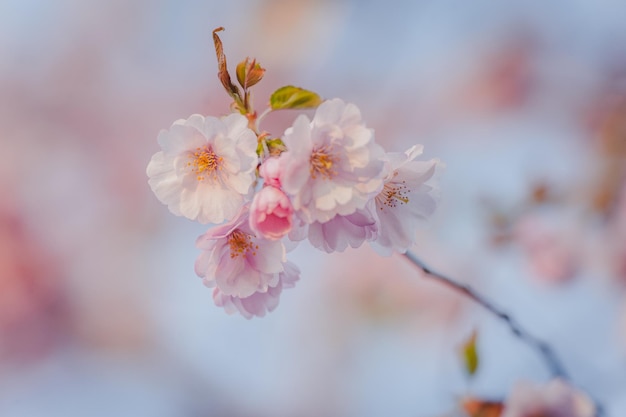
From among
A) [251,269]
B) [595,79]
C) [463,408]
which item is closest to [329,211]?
[251,269]

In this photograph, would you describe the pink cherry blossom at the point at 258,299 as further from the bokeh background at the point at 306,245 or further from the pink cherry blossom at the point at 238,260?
the bokeh background at the point at 306,245

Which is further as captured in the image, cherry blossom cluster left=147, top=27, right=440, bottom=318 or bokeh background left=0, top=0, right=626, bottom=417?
bokeh background left=0, top=0, right=626, bottom=417

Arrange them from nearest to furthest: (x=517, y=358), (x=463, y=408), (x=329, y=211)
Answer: (x=329, y=211) → (x=463, y=408) → (x=517, y=358)

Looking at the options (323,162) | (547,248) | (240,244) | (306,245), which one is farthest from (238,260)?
(547,248)

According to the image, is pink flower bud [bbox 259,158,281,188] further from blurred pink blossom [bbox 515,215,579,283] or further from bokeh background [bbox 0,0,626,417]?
blurred pink blossom [bbox 515,215,579,283]

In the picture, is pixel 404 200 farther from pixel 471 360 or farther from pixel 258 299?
pixel 471 360

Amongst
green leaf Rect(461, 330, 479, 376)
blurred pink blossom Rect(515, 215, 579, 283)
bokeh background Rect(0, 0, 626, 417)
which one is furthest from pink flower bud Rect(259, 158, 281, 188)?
blurred pink blossom Rect(515, 215, 579, 283)

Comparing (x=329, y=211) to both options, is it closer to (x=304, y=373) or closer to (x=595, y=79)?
(x=304, y=373)
